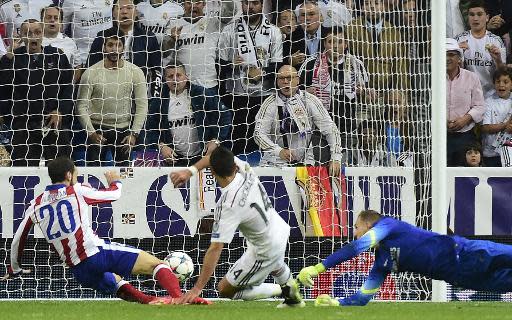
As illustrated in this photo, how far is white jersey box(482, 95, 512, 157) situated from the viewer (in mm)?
16156

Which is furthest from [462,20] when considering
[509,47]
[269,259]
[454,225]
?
[269,259]

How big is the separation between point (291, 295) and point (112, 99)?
448cm

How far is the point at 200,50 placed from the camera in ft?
48.2

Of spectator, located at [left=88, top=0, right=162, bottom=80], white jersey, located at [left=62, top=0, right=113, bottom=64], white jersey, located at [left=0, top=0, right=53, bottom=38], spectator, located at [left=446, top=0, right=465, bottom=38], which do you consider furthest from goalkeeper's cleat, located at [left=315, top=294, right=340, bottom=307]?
spectator, located at [left=446, top=0, right=465, bottom=38]

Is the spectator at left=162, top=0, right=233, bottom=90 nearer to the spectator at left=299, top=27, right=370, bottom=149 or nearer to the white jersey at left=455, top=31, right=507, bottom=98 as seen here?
the spectator at left=299, top=27, right=370, bottom=149

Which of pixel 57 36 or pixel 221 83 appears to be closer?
pixel 221 83

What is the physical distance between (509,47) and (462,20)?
2.54 ft

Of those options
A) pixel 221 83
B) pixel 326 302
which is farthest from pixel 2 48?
pixel 326 302

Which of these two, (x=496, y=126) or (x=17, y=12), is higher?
(x=17, y=12)

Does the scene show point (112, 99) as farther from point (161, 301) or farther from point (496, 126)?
point (496, 126)

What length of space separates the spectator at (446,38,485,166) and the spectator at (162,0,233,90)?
11.3ft

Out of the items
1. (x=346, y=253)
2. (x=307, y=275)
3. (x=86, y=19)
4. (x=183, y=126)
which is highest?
(x=86, y=19)

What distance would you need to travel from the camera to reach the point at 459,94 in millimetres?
16078

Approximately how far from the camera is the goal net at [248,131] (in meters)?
14.0
